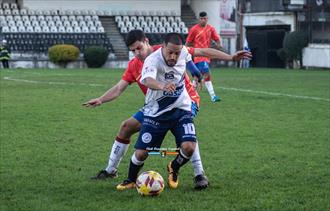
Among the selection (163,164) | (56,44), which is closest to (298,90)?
(163,164)

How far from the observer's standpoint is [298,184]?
25.2ft

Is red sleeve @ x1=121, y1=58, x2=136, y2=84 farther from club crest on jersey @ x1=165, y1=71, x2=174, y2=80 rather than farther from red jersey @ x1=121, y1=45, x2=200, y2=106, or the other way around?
club crest on jersey @ x1=165, y1=71, x2=174, y2=80

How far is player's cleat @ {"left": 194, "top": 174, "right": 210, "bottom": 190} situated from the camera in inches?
291

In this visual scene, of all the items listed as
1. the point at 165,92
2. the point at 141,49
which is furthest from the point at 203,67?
the point at 165,92

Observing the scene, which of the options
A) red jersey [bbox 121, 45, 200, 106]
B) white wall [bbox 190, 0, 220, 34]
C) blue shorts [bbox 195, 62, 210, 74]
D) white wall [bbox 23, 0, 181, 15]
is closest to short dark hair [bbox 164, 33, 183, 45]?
red jersey [bbox 121, 45, 200, 106]

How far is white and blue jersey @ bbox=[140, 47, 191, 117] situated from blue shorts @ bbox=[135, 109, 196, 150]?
0.19ft

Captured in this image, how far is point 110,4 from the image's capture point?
178 ft

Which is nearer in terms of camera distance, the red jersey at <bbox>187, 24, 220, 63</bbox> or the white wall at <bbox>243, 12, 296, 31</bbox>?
the red jersey at <bbox>187, 24, 220, 63</bbox>

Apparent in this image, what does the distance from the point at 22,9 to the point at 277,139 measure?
4264 centimetres

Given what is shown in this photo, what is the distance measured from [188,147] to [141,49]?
1077 mm

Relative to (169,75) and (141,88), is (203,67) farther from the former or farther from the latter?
(169,75)

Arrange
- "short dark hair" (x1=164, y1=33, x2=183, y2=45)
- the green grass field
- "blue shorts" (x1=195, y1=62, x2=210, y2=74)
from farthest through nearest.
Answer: "blue shorts" (x1=195, y1=62, x2=210, y2=74)
"short dark hair" (x1=164, y1=33, x2=183, y2=45)
the green grass field

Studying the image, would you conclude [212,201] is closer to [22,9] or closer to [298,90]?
[298,90]

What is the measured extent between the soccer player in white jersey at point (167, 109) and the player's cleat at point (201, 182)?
23 cm
